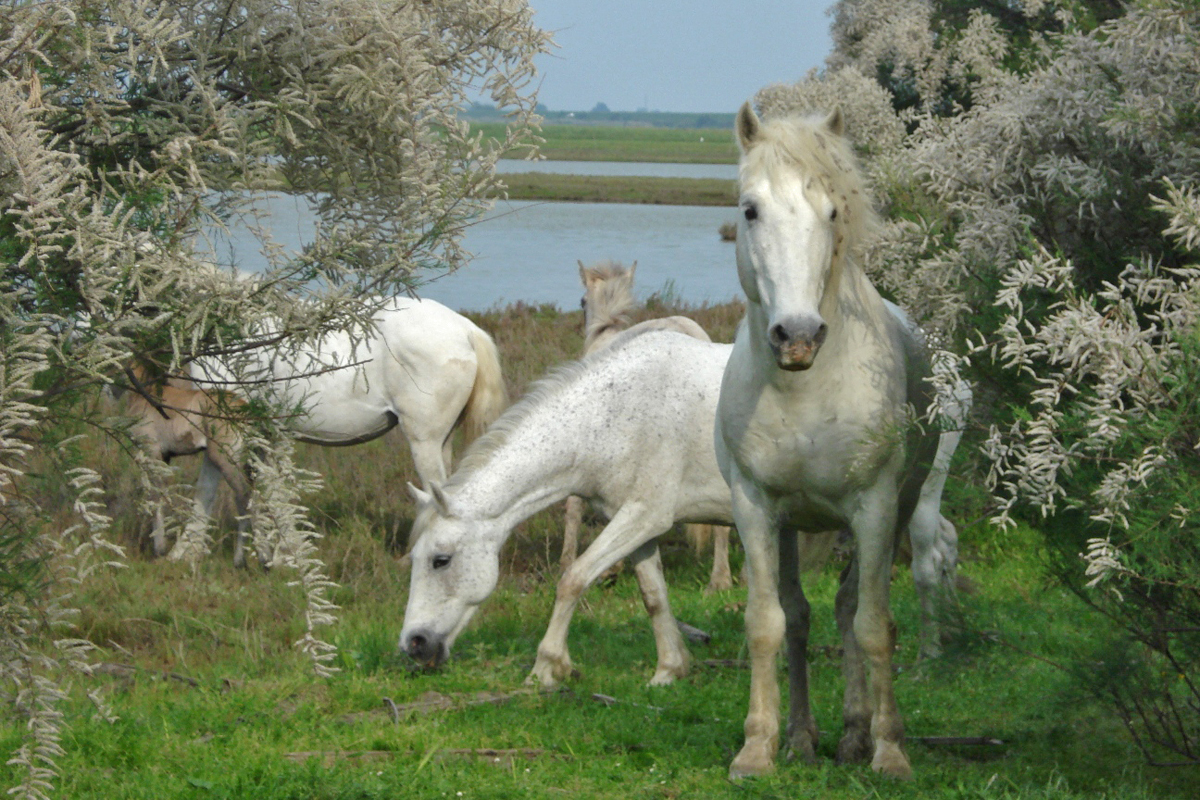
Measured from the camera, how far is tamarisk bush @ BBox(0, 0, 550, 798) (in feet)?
10.3

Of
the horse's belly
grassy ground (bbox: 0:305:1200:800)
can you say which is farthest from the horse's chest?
grassy ground (bbox: 0:305:1200:800)

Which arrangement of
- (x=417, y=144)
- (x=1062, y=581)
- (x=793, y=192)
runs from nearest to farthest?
(x=417, y=144) → (x=793, y=192) → (x=1062, y=581)

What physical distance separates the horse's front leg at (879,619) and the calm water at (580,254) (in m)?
9.57

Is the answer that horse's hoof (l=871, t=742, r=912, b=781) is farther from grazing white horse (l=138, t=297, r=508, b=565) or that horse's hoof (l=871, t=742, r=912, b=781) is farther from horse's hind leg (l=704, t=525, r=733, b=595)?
grazing white horse (l=138, t=297, r=508, b=565)

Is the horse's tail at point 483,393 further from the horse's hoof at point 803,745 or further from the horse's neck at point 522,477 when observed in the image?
the horse's hoof at point 803,745

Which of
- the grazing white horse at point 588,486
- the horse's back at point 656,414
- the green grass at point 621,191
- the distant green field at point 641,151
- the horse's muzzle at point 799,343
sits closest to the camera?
the horse's muzzle at point 799,343

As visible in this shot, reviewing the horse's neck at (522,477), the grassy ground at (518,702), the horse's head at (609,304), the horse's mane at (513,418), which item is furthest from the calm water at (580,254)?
the horse's neck at (522,477)

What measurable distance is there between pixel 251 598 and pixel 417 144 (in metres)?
4.78

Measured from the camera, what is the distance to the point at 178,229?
3441mm

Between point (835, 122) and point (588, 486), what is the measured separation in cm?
279

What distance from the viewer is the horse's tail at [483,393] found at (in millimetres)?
9328

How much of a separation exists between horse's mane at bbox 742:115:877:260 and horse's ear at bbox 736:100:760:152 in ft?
0.07

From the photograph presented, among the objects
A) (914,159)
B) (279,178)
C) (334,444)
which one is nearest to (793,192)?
(914,159)

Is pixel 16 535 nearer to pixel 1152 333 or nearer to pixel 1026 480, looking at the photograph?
pixel 1026 480
